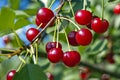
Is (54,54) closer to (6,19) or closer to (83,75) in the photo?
(6,19)

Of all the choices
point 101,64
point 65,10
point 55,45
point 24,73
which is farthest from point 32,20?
point 101,64

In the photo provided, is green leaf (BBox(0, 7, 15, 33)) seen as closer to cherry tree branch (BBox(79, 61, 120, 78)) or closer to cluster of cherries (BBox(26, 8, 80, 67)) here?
cluster of cherries (BBox(26, 8, 80, 67))

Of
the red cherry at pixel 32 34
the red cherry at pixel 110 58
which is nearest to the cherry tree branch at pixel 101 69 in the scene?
the red cherry at pixel 110 58

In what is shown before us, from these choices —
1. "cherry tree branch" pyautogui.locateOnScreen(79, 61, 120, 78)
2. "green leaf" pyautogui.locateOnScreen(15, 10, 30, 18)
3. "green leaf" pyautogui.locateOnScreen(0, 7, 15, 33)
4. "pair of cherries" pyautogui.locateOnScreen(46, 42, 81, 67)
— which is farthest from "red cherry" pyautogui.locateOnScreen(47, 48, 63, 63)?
"cherry tree branch" pyautogui.locateOnScreen(79, 61, 120, 78)

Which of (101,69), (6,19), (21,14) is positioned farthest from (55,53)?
(101,69)

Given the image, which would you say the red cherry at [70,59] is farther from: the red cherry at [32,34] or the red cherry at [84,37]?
the red cherry at [32,34]
